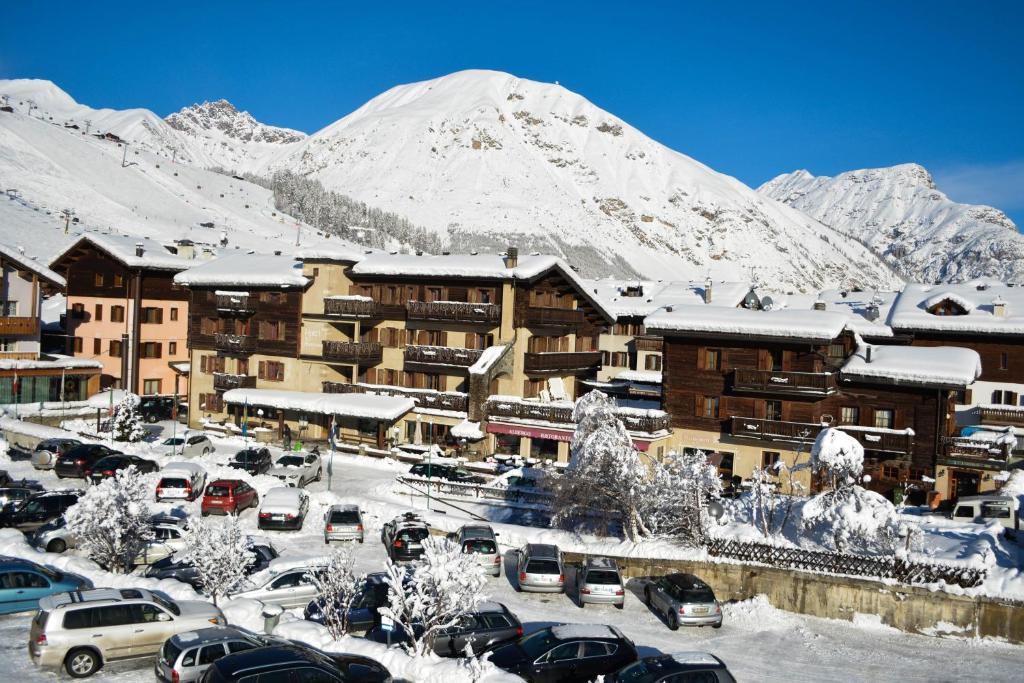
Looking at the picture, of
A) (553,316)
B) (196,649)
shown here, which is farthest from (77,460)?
(553,316)

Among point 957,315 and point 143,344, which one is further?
point 143,344

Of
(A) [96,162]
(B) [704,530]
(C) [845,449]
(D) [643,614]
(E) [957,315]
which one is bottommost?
(D) [643,614]

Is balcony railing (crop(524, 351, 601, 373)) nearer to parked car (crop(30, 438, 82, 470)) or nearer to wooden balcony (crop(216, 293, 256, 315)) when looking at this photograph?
wooden balcony (crop(216, 293, 256, 315))

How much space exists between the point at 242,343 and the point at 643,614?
137 ft

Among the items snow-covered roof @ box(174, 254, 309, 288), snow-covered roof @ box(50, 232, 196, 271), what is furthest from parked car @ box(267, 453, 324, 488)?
snow-covered roof @ box(50, 232, 196, 271)

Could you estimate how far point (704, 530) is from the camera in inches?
1264

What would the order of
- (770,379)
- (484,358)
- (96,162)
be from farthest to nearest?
(96,162) → (484,358) → (770,379)

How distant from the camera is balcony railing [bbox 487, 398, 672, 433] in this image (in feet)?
157

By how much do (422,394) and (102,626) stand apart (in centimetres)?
3561

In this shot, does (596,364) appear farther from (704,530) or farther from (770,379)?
(704,530)

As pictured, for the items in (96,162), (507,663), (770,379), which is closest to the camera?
(507,663)

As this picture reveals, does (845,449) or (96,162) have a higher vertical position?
(96,162)

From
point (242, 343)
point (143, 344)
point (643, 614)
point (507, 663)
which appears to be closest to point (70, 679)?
point (507, 663)

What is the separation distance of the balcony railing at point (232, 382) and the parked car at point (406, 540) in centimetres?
3094
